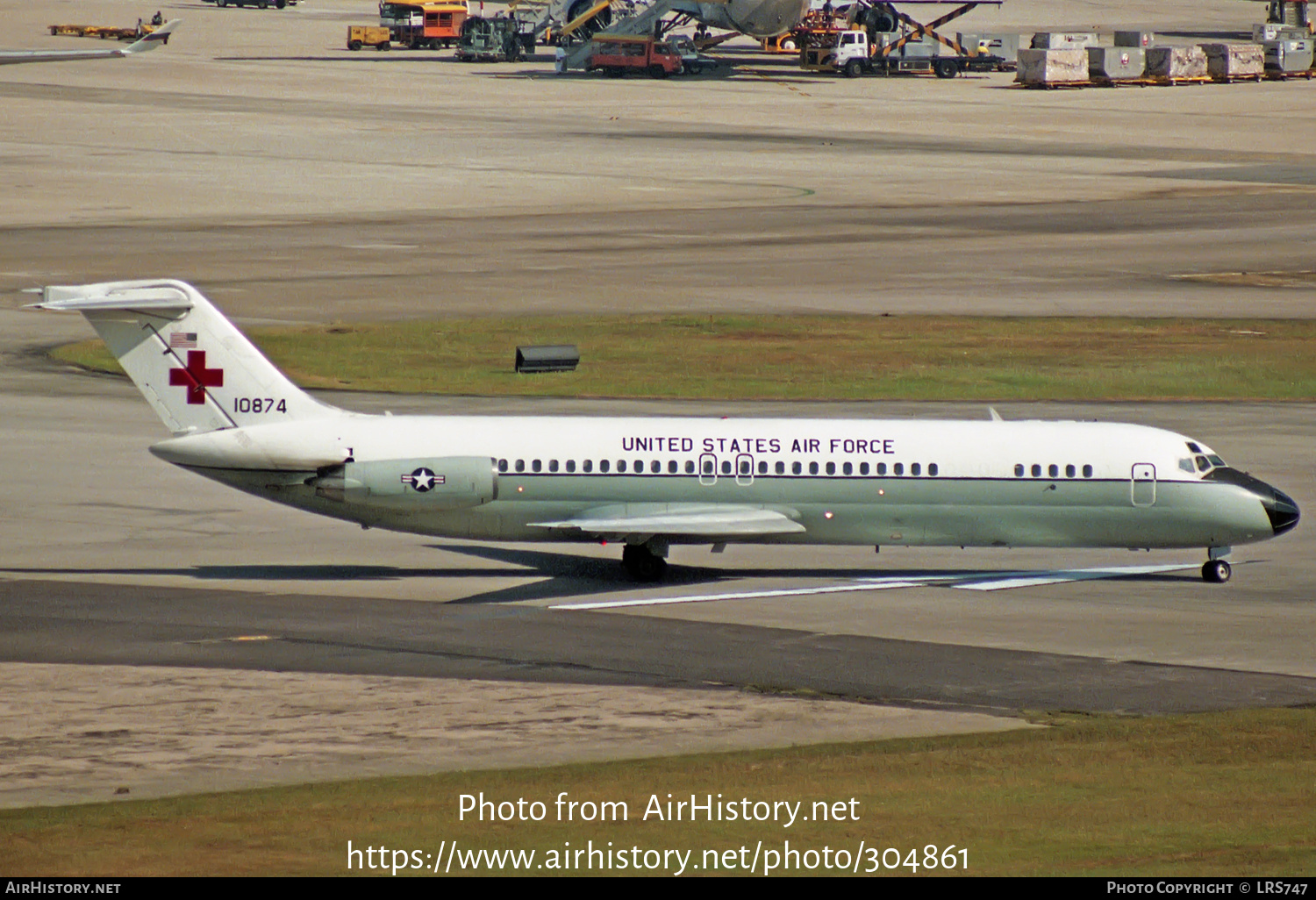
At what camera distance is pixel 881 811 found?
2403 centimetres

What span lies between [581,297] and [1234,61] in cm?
11304

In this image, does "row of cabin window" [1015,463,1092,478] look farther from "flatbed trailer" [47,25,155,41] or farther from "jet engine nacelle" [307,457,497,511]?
"flatbed trailer" [47,25,155,41]

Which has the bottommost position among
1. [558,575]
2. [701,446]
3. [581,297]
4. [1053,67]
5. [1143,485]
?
[558,575]

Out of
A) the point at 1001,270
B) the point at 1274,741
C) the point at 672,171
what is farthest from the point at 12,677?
the point at 672,171

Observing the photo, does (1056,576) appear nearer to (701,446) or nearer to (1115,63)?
(701,446)

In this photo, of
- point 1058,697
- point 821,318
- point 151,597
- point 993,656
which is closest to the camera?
point 1058,697

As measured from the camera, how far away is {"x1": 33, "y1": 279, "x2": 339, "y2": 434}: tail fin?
40.5 meters

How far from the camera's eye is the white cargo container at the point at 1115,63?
169875 mm

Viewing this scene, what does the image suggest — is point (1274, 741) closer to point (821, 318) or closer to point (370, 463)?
point (370, 463)

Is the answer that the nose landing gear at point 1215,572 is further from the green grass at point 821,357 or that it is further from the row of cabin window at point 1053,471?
the green grass at point 821,357

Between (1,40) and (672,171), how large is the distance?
330 ft

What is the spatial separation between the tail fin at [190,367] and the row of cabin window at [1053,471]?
14543 mm

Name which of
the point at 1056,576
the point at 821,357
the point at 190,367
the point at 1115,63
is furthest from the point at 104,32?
the point at 1056,576

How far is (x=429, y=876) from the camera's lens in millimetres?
20438
